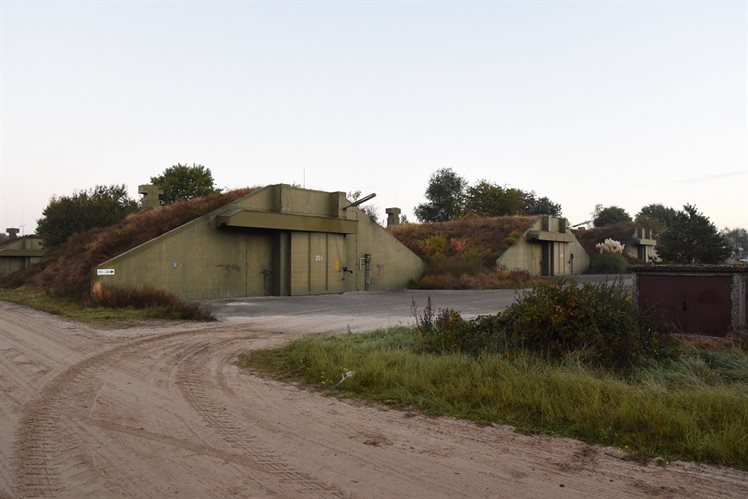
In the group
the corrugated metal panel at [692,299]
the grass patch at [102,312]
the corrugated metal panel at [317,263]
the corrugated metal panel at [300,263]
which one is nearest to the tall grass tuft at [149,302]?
the grass patch at [102,312]

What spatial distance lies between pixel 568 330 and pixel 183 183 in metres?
48.6

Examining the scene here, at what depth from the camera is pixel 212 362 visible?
961 cm

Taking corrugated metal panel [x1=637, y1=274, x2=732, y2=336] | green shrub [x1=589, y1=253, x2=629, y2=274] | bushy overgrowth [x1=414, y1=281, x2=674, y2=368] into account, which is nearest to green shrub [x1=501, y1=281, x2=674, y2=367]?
bushy overgrowth [x1=414, y1=281, x2=674, y2=368]

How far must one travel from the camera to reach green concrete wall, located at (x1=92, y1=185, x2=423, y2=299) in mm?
21578

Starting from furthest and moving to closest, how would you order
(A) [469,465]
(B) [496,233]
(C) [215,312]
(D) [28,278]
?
1. (B) [496,233]
2. (D) [28,278]
3. (C) [215,312]
4. (A) [469,465]

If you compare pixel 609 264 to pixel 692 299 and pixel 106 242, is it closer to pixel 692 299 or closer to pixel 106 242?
pixel 692 299

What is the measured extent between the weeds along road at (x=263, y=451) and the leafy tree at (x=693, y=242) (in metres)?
30.0

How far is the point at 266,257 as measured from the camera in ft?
85.5

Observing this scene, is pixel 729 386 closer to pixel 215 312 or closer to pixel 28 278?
pixel 215 312

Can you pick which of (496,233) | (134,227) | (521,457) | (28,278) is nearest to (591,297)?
(521,457)

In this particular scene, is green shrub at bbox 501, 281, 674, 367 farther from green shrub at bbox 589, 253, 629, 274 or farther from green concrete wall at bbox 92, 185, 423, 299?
green shrub at bbox 589, 253, 629, 274

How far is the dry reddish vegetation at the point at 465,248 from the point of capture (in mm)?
32562

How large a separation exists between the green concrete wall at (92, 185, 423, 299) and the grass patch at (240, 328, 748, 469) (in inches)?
519

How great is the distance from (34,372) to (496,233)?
120 ft
